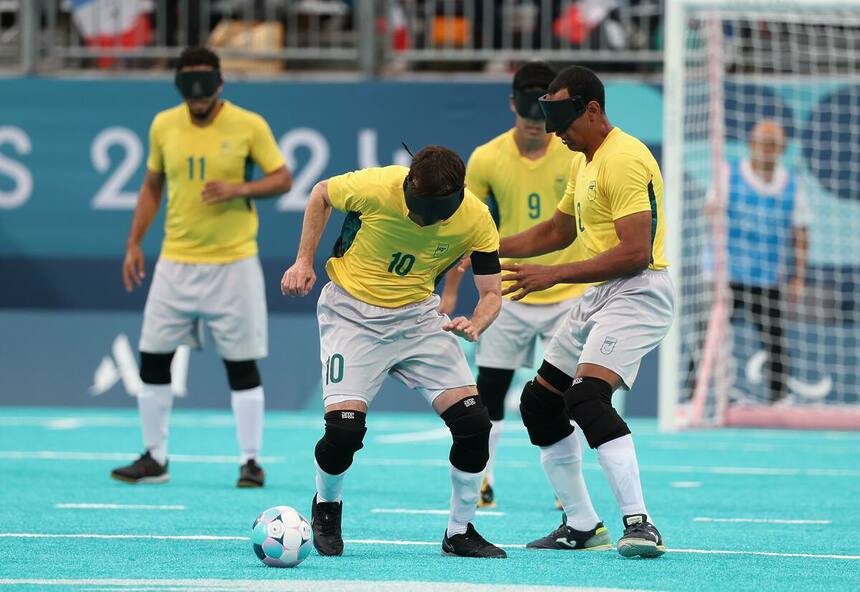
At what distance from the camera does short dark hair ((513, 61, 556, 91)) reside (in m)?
8.89

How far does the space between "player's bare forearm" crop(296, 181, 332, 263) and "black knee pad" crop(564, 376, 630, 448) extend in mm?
1326

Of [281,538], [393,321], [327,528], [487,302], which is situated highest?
[487,302]

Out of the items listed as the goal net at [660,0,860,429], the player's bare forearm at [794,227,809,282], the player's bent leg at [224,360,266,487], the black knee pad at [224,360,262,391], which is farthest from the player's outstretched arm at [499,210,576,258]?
the player's bare forearm at [794,227,809,282]

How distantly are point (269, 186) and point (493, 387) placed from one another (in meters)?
2.02

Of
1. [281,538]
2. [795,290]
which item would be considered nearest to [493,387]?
[281,538]

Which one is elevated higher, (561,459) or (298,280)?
(298,280)

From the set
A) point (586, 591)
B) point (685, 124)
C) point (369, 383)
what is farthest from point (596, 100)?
point (685, 124)

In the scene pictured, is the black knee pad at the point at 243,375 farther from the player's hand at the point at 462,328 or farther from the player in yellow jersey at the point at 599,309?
the player's hand at the point at 462,328

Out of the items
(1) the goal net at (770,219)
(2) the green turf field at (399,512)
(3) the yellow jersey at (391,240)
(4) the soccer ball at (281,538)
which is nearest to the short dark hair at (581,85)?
(3) the yellow jersey at (391,240)

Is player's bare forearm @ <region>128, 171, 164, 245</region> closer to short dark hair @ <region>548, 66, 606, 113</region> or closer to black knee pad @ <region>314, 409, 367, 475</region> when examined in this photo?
black knee pad @ <region>314, 409, 367, 475</region>

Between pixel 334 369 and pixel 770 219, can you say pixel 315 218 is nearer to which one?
pixel 334 369

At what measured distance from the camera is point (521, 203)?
9102 millimetres

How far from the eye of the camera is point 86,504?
8.77 m

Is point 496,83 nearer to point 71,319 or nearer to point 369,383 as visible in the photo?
point 71,319
